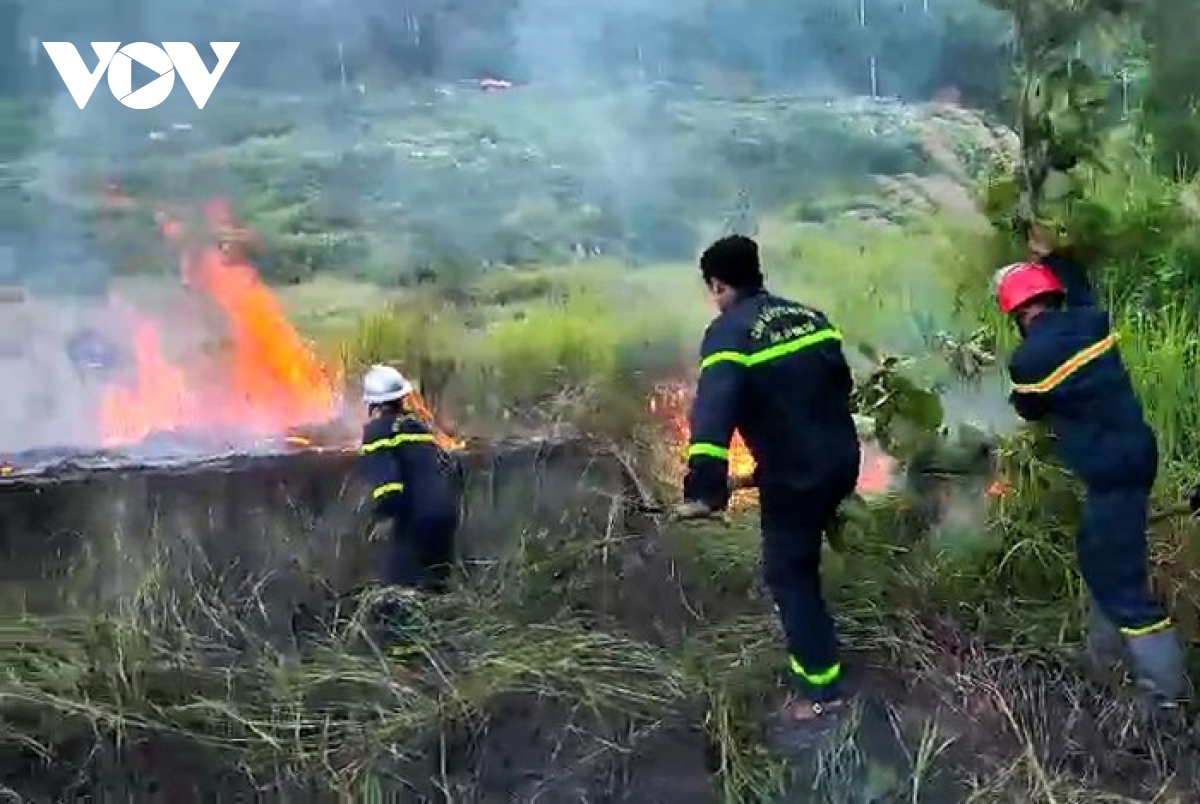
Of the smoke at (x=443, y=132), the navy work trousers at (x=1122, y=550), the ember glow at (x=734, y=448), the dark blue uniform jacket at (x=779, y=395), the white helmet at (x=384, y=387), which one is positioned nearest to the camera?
the dark blue uniform jacket at (x=779, y=395)

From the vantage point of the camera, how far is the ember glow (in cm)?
651

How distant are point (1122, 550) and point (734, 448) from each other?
2.29m

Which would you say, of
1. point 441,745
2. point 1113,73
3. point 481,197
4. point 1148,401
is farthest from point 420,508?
point 1113,73

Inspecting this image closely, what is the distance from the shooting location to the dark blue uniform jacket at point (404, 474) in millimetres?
6008

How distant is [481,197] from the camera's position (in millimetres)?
7469

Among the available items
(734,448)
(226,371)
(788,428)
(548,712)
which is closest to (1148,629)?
(788,428)

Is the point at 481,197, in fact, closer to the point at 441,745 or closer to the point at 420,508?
the point at 420,508

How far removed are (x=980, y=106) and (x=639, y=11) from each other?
5.62ft

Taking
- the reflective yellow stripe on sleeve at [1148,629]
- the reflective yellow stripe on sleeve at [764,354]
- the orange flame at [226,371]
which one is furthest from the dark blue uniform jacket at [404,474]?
the reflective yellow stripe on sleeve at [1148,629]

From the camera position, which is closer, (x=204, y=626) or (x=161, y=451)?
(x=204, y=626)

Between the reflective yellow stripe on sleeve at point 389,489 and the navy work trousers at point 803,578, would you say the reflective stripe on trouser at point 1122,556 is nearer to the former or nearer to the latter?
the navy work trousers at point 803,578

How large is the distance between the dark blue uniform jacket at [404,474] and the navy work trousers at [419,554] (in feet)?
0.06

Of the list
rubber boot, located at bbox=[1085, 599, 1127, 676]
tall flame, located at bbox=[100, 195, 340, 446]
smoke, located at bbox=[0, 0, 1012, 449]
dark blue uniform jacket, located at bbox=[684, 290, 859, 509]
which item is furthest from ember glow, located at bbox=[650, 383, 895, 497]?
tall flame, located at bbox=[100, 195, 340, 446]

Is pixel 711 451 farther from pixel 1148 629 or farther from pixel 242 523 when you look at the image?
pixel 242 523
